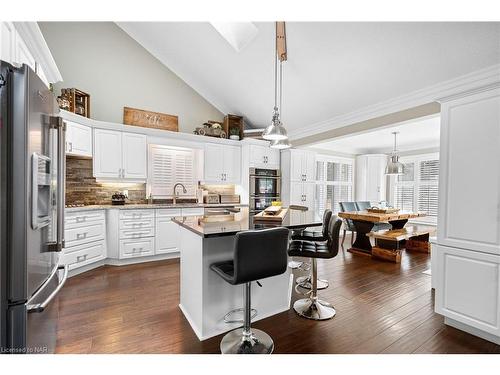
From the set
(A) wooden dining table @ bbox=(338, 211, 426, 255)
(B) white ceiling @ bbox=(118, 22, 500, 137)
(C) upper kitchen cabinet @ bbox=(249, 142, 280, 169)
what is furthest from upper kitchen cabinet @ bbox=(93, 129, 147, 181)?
(A) wooden dining table @ bbox=(338, 211, 426, 255)

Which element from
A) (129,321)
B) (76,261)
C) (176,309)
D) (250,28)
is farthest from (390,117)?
(76,261)

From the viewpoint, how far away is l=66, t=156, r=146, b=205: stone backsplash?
3883mm

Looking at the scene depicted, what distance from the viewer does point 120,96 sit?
14.6ft

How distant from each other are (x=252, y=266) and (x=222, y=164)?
3.73m

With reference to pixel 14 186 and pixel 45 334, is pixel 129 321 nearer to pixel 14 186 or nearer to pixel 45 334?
pixel 45 334

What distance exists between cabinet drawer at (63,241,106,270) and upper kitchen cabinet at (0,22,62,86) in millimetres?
2256

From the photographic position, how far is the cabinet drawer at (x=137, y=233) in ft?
12.6

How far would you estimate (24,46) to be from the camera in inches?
72.9

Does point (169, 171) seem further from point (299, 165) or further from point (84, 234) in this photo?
point (299, 165)

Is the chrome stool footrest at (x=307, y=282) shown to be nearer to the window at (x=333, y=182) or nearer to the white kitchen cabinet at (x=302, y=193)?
the white kitchen cabinet at (x=302, y=193)

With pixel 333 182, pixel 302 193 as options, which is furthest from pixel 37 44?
pixel 333 182

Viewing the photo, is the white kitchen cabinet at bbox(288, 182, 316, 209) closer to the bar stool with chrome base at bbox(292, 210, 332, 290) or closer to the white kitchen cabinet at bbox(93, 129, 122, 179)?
the bar stool with chrome base at bbox(292, 210, 332, 290)

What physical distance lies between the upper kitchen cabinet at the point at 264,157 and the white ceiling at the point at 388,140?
995 mm
